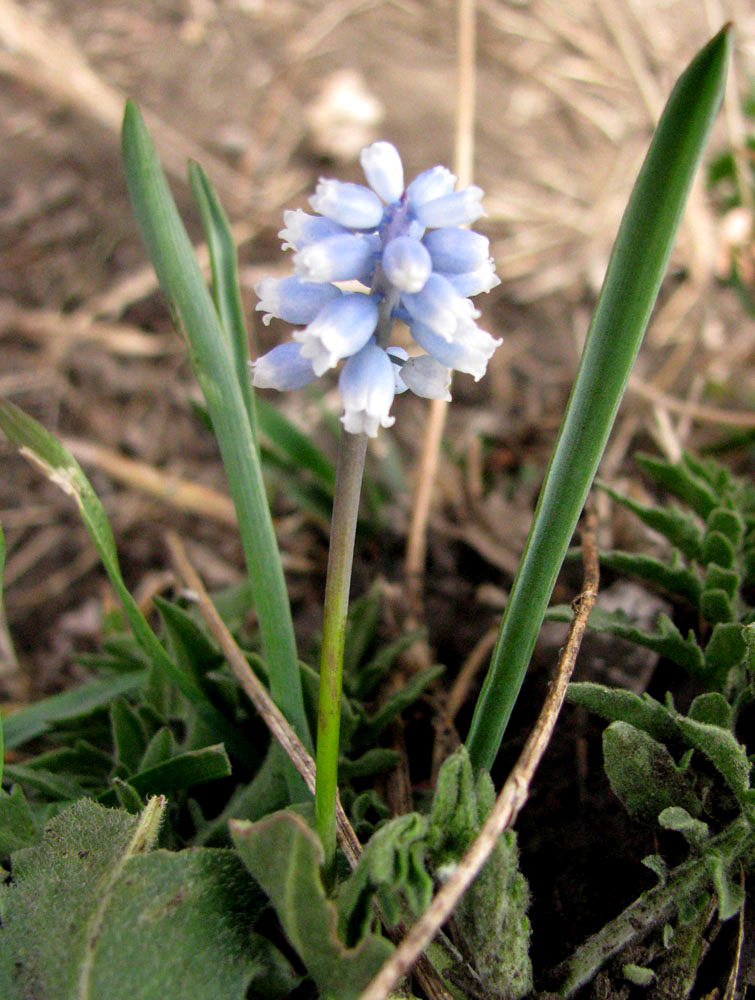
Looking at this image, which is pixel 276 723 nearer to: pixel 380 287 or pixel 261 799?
pixel 261 799

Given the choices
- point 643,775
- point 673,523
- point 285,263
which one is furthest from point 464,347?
point 285,263

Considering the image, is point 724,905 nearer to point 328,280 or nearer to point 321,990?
point 321,990

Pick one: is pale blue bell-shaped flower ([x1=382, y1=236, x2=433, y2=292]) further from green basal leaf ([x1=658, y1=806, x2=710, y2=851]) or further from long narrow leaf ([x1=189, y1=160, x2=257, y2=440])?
green basal leaf ([x1=658, y1=806, x2=710, y2=851])

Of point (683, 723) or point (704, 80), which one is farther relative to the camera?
point (683, 723)

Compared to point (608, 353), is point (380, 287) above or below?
above

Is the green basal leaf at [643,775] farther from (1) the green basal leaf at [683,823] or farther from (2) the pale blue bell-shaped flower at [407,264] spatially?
(2) the pale blue bell-shaped flower at [407,264]

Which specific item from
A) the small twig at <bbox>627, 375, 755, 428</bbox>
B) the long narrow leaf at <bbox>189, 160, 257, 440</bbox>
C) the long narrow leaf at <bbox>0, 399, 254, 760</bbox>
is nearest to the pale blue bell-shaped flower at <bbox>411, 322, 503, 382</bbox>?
the long narrow leaf at <bbox>189, 160, 257, 440</bbox>

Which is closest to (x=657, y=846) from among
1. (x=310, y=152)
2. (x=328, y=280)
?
(x=328, y=280)
